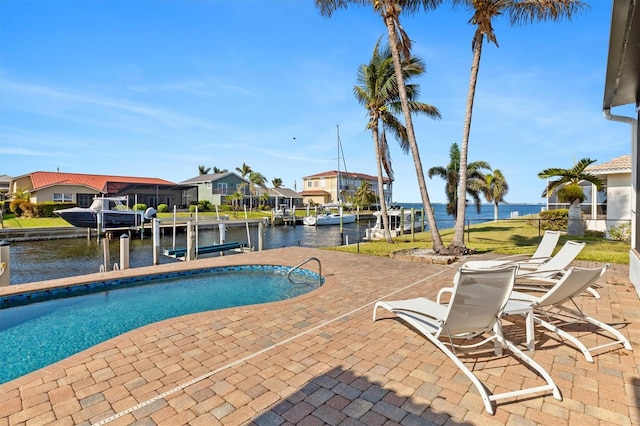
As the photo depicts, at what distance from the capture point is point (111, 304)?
7457 mm

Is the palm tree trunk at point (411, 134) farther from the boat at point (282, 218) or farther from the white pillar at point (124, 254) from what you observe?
the boat at point (282, 218)

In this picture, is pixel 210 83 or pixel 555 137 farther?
pixel 555 137

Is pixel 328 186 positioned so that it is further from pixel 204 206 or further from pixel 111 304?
pixel 111 304

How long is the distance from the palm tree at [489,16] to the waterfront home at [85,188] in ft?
122

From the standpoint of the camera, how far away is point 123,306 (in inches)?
289

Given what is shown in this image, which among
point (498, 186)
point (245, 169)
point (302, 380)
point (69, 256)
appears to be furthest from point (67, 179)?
point (498, 186)

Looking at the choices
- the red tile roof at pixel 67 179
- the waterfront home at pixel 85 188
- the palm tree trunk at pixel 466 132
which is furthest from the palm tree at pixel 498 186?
the red tile roof at pixel 67 179

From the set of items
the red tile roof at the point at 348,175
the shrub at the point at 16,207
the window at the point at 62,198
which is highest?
the red tile roof at the point at 348,175

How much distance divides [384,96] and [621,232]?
1238cm

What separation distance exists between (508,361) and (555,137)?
75.6 feet

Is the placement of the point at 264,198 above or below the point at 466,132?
below

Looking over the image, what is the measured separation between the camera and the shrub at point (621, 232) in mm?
14305

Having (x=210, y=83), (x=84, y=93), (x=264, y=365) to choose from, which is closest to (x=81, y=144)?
(x=84, y=93)

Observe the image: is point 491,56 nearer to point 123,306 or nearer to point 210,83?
point 210,83
